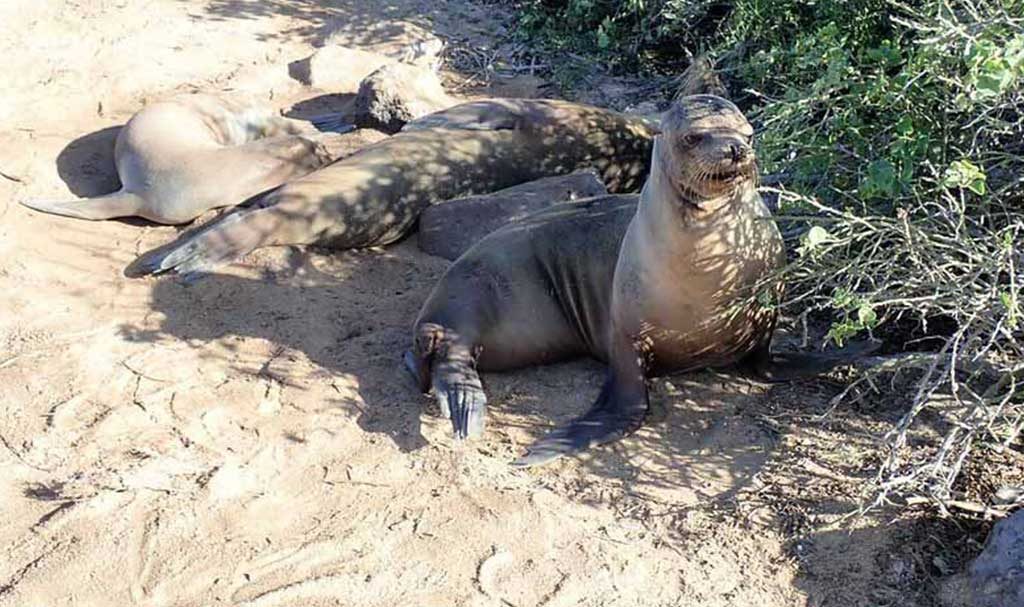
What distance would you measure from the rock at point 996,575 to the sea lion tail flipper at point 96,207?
401cm

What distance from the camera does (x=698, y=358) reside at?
13.5 ft

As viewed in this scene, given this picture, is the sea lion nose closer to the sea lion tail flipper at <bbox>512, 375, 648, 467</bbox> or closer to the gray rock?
the sea lion tail flipper at <bbox>512, 375, 648, 467</bbox>

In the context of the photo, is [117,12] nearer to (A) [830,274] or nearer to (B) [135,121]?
(B) [135,121]

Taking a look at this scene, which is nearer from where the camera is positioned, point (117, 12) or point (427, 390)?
point (427, 390)

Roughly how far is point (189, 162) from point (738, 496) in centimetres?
335

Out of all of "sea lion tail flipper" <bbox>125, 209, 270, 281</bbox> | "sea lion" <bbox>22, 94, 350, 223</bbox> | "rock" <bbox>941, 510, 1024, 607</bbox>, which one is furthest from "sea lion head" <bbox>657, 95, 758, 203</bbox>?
"sea lion" <bbox>22, 94, 350, 223</bbox>

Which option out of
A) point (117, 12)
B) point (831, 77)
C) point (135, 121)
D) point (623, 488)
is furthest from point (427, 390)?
point (117, 12)

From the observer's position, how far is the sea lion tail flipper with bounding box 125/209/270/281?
5012mm

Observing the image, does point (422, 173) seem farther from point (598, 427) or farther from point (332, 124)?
point (598, 427)

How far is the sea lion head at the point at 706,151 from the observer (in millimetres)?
3660

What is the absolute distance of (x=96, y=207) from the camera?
18.2ft

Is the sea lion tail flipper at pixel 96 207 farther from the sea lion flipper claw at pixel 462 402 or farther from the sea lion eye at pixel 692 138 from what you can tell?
the sea lion eye at pixel 692 138

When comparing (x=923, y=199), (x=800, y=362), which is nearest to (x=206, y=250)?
(x=800, y=362)

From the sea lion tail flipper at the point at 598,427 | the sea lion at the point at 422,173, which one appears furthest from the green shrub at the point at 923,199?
the sea lion at the point at 422,173
